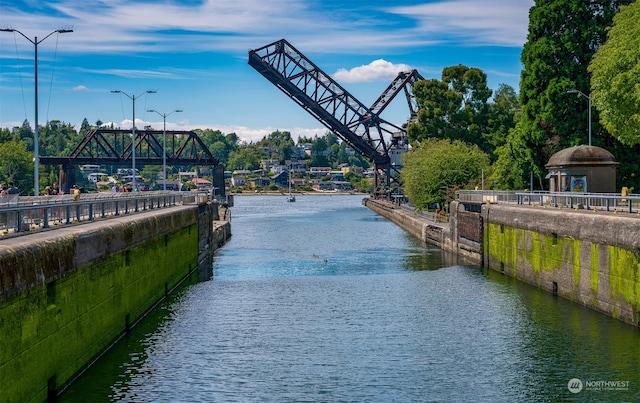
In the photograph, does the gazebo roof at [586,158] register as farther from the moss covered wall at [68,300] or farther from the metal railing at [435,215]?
the metal railing at [435,215]

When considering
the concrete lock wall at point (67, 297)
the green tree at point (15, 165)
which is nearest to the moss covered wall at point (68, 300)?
the concrete lock wall at point (67, 297)

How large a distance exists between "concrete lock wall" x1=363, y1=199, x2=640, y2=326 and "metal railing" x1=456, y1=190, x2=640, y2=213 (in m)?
0.82

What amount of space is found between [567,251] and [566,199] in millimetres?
6416

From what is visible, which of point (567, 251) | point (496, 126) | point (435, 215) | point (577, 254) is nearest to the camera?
point (577, 254)

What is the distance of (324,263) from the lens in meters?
53.1

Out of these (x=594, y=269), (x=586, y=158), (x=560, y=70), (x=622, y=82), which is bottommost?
(x=594, y=269)

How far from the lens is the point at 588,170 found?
4594 centimetres

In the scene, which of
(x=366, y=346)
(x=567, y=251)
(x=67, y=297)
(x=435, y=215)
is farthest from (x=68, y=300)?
(x=435, y=215)

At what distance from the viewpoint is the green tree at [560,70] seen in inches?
2287

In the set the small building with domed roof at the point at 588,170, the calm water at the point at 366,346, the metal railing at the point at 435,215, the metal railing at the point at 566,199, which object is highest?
the small building with domed roof at the point at 588,170

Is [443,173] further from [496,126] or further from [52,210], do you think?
[52,210]

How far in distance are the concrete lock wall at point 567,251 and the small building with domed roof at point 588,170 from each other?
3.66 m

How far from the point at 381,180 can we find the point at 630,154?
86.0 metres

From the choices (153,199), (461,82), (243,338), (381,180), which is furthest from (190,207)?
(381,180)
